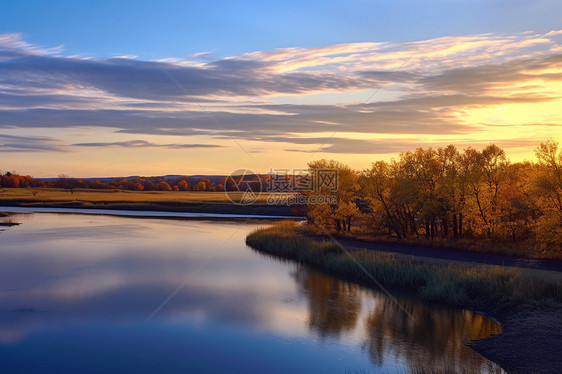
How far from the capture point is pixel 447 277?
73.5 feet

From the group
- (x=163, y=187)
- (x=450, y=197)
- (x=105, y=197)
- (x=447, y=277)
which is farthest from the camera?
(x=163, y=187)

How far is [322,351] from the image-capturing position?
15695 mm

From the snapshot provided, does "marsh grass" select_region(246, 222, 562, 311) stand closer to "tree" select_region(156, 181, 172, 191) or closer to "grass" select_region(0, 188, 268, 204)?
"grass" select_region(0, 188, 268, 204)

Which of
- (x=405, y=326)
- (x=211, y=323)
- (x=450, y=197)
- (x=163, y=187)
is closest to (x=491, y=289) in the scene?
(x=405, y=326)

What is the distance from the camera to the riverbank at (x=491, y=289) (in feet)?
47.6

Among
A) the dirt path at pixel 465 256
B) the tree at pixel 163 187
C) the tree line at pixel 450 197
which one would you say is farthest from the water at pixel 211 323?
the tree at pixel 163 187

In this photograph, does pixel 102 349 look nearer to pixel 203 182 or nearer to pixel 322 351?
pixel 322 351

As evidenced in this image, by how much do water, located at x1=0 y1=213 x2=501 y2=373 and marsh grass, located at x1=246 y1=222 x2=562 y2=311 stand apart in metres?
1.17

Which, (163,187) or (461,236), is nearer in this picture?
(461,236)

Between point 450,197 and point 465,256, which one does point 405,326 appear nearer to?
point 465,256

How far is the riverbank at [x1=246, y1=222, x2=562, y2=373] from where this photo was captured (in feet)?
47.6

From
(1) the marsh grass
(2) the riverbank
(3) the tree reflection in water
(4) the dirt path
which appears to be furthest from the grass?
(3) the tree reflection in water

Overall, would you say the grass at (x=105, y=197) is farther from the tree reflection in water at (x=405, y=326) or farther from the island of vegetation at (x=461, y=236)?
the tree reflection in water at (x=405, y=326)

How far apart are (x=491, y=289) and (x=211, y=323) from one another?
11868mm
